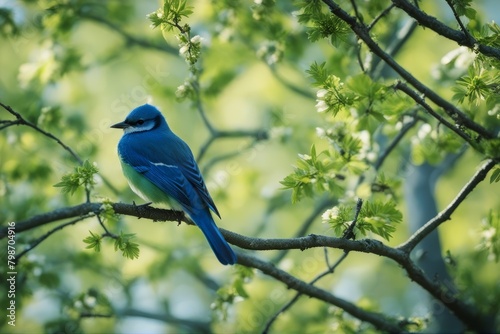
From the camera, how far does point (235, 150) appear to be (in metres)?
7.50

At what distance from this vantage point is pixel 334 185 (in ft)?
13.0

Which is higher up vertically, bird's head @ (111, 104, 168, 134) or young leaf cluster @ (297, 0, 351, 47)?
bird's head @ (111, 104, 168, 134)

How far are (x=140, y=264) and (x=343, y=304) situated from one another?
3349mm

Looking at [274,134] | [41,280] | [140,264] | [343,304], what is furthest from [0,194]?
[343,304]

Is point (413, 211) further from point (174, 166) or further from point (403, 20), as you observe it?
point (174, 166)

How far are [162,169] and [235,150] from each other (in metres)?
2.76

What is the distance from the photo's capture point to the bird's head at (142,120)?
218 inches

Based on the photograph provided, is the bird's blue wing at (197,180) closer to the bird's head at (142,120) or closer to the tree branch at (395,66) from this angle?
the bird's head at (142,120)

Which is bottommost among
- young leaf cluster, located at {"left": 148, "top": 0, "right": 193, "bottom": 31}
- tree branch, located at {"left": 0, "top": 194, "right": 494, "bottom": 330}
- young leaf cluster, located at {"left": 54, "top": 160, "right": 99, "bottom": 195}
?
tree branch, located at {"left": 0, "top": 194, "right": 494, "bottom": 330}

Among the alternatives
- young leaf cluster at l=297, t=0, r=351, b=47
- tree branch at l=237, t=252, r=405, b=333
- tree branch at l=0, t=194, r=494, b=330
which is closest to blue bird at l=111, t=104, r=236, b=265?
tree branch at l=0, t=194, r=494, b=330

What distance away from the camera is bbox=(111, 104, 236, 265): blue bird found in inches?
166

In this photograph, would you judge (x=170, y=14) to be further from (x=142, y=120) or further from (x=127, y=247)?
Answer: (x=142, y=120)

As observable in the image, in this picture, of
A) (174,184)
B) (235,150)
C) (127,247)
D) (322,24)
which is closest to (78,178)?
(127,247)

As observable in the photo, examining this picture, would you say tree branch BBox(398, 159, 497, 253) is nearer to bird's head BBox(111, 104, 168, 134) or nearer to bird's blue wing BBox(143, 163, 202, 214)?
bird's blue wing BBox(143, 163, 202, 214)
